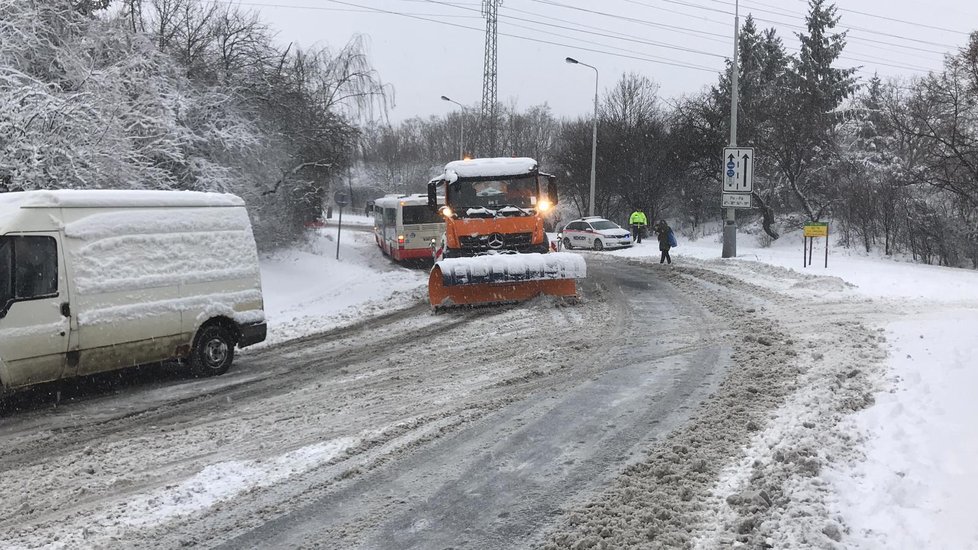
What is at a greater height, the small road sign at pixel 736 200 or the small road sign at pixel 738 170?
the small road sign at pixel 738 170

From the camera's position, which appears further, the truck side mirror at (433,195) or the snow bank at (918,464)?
the truck side mirror at (433,195)

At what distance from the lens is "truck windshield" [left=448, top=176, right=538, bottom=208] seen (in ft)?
50.1

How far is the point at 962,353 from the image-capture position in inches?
290

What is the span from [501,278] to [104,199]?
7139 millimetres

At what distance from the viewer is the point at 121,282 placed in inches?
316

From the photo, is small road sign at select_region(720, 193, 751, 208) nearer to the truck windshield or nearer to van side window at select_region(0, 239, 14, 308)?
the truck windshield

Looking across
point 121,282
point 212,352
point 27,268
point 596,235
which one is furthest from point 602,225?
point 27,268

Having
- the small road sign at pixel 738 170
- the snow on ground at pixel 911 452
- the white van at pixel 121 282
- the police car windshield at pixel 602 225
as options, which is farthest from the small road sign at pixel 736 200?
the white van at pixel 121 282

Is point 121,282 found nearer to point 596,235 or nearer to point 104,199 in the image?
point 104,199

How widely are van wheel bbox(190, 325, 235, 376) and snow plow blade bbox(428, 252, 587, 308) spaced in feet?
16.1

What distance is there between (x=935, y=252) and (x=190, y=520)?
1031 inches

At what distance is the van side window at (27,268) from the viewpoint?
7.15 m

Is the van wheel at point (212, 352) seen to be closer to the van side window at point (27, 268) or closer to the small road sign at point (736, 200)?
the van side window at point (27, 268)

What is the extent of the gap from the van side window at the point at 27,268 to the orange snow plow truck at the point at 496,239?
695 cm
